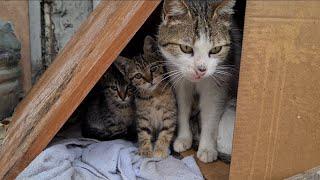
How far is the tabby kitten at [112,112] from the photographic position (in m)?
1.72

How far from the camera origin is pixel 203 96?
5.28 ft

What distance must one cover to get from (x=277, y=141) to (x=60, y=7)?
164 cm

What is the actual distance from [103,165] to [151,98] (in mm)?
355

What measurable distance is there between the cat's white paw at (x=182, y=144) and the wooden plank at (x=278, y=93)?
44cm

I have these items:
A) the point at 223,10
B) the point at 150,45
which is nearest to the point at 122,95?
the point at 150,45

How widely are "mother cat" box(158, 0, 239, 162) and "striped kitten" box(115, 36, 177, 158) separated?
2.3 inches

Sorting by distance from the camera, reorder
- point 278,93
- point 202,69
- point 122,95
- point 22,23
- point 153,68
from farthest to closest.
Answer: point 22,23 < point 122,95 < point 153,68 < point 202,69 < point 278,93

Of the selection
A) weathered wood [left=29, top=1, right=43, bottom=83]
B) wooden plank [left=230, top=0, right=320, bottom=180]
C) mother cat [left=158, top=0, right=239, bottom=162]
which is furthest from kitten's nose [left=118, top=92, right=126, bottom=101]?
weathered wood [left=29, top=1, right=43, bottom=83]

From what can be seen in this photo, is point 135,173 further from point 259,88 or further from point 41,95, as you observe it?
point 259,88

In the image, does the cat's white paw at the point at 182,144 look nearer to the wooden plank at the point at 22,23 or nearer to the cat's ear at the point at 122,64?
the cat's ear at the point at 122,64

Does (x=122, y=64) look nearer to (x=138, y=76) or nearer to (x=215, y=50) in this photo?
(x=138, y=76)

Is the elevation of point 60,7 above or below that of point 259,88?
above

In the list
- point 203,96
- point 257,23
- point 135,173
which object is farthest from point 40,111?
point 257,23

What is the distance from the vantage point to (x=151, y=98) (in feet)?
5.36
